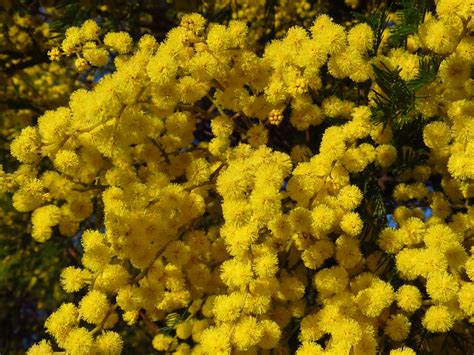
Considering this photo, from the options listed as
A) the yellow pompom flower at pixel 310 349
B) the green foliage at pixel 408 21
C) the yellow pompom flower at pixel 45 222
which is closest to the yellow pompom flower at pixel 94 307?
the yellow pompom flower at pixel 45 222

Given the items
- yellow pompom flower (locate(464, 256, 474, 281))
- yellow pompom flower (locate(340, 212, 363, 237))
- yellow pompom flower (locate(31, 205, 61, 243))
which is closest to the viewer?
yellow pompom flower (locate(464, 256, 474, 281))

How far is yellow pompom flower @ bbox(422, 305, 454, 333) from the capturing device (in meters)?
1.35

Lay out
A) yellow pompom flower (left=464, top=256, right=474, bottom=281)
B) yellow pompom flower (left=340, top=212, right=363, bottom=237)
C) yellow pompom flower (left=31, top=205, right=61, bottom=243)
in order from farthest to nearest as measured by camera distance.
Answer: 1. yellow pompom flower (left=31, top=205, right=61, bottom=243)
2. yellow pompom flower (left=340, top=212, right=363, bottom=237)
3. yellow pompom flower (left=464, top=256, right=474, bottom=281)

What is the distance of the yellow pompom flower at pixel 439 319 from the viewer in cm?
135

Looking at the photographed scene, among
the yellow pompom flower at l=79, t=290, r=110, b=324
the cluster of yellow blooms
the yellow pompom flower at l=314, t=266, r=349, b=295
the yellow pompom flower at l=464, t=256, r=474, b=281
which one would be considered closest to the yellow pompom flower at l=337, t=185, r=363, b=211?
the cluster of yellow blooms

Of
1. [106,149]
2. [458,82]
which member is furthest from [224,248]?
[458,82]

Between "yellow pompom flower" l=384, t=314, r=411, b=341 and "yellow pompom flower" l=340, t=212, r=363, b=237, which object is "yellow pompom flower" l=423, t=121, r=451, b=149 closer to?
"yellow pompom flower" l=340, t=212, r=363, b=237

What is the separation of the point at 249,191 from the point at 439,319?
0.54m

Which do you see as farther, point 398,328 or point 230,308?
point 398,328

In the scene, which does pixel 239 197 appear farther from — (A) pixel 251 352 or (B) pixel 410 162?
(B) pixel 410 162

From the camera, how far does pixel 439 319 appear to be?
135 cm

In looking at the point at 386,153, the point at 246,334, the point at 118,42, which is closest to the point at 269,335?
the point at 246,334

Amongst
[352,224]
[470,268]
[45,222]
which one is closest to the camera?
[470,268]

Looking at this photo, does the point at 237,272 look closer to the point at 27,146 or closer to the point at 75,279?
the point at 75,279
